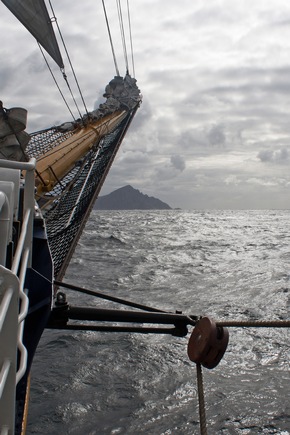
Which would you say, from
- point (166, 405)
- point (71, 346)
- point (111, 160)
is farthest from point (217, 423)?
point (111, 160)

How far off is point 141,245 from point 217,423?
84.4 ft

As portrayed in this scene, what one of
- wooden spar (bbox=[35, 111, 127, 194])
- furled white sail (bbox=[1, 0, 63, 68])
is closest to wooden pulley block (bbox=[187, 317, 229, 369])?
wooden spar (bbox=[35, 111, 127, 194])

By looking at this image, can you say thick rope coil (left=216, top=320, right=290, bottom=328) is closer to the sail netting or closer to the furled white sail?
the sail netting

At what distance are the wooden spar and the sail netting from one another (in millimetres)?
172

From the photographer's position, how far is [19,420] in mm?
3229

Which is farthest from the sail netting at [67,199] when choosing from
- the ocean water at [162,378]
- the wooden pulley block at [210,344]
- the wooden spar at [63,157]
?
the wooden pulley block at [210,344]

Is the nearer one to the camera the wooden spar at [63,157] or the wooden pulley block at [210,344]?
the wooden pulley block at [210,344]

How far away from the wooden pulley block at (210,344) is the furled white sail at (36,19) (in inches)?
304

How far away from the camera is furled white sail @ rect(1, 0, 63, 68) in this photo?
337 inches

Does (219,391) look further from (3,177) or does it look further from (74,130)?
(74,130)

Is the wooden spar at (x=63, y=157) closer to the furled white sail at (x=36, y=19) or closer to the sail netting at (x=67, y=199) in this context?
the sail netting at (x=67, y=199)

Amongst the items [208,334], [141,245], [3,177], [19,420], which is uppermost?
[3,177]

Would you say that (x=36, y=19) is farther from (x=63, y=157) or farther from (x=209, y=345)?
(x=209, y=345)

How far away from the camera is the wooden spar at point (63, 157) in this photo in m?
7.97
